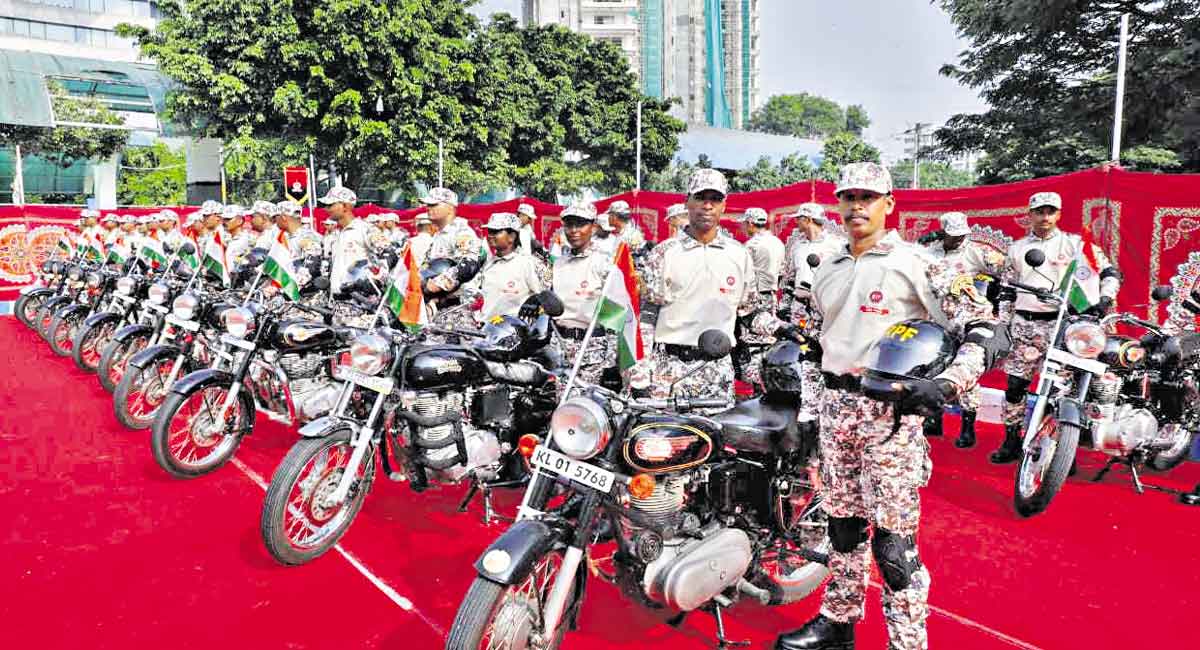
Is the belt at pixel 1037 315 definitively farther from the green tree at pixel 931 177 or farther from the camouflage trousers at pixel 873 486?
the green tree at pixel 931 177

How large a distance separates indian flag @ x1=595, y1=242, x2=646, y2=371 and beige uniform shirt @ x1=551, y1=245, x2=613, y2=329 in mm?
2012

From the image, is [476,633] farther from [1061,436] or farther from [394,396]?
[1061,436]

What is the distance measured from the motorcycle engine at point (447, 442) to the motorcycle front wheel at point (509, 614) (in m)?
1.49

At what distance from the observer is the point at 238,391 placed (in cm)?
528

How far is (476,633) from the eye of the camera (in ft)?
8.21

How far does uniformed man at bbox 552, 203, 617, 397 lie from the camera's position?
5254 millimetres

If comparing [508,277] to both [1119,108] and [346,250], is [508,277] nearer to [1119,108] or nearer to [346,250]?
[346,250]

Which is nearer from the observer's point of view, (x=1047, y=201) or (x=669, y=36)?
(x=1047, y=201)

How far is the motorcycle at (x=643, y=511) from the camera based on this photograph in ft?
8.71

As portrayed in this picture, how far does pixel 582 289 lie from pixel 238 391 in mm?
2303

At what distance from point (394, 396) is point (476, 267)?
5.65ft

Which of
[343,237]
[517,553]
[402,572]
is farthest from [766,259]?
[517,553]

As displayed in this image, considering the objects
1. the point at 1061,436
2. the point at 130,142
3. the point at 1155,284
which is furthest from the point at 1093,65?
the point at 130,142

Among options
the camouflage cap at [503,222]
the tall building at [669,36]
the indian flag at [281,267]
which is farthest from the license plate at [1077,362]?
the tall building at [669,36]
